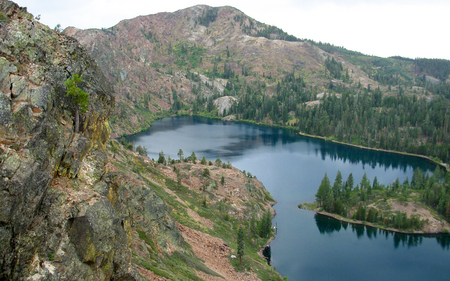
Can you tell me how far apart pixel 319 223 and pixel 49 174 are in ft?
280

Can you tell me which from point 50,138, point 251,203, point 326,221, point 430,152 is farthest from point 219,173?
point 430,152

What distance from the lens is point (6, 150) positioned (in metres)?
16.8

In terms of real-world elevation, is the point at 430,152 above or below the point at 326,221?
above

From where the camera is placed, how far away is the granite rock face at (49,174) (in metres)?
16.7

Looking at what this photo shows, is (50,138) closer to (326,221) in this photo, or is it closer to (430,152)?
(326,221)

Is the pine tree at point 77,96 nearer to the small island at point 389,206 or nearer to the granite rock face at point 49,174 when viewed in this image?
the granite rock face at point 49,174

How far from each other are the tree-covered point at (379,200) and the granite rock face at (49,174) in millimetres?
86015

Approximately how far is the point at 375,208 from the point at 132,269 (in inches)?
3695

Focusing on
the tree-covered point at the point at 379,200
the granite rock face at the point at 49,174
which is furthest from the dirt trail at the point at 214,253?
the tree-covered point at the point at 379,200

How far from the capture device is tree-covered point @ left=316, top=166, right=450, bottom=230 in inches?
3637

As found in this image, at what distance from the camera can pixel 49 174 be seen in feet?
63.3

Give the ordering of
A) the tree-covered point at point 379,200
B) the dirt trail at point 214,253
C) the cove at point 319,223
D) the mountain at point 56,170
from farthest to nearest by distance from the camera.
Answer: the tree-covered point at point 379,200 < the cove at point 319,223 < the dirt trail at point 214,253 < the mountain at point 56,170

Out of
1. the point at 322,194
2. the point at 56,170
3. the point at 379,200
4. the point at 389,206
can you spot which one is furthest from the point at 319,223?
the point at 56,170

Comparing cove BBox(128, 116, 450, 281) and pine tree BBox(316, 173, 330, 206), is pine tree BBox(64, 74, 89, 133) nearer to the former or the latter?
cove BBox(128, 116, 450, 281)
